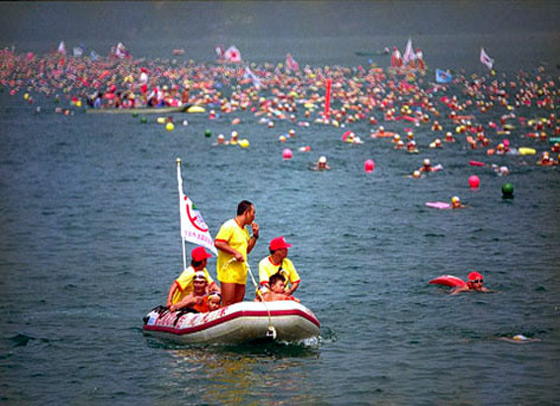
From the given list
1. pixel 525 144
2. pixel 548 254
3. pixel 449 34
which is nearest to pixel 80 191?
pixel 548 254

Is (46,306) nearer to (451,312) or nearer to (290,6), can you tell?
(451,312)

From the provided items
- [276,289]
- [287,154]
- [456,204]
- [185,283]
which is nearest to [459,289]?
[276,289]

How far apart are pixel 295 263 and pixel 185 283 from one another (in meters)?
7.41

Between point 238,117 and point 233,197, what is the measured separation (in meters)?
26.0

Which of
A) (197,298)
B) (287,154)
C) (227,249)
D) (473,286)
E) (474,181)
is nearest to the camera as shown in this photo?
(227,249)

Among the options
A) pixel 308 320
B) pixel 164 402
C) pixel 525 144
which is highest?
pixel 525 144

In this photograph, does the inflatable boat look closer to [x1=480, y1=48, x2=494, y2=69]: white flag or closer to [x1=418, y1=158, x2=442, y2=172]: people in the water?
[x1=418, y1=158, x2=442, y2=172]: people in the water

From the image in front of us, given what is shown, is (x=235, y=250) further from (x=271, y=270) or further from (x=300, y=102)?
(x=300, y=102)

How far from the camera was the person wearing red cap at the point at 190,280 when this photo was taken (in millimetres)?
15617

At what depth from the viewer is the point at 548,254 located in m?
23.3

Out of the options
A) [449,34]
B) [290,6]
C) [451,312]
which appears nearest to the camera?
[451,312]

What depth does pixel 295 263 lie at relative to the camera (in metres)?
23.2

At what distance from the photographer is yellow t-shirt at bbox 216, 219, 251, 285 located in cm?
1538

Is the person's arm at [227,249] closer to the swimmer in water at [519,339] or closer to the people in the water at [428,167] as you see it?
the swimmer in water at [519,339]
